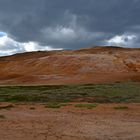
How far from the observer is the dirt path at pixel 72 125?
1205cm

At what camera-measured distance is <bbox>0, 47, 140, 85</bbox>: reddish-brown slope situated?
53.3 meters

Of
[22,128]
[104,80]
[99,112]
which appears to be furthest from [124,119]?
[104,80]

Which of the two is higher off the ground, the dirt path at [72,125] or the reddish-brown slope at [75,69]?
the reddish-brown slope at [75,69]

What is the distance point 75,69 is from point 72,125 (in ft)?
156

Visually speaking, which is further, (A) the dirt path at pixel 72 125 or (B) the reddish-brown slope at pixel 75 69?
(B) the reddish-brown slope at pixel 75 69

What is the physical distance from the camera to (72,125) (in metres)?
14.3

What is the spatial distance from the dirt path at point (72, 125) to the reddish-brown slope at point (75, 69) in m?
32.5

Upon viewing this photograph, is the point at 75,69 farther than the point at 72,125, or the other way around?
the point at 75,69

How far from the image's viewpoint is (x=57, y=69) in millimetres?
63031

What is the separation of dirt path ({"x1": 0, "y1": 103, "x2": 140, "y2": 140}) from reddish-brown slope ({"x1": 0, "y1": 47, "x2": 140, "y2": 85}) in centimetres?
3252

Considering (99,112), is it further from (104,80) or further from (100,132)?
(104,80)

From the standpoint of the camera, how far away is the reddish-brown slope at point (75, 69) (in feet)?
175

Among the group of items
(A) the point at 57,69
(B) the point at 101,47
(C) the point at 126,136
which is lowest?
(C) the point at 126,136

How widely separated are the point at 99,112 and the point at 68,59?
4841 cm
